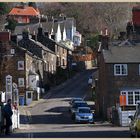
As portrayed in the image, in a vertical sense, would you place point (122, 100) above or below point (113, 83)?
below

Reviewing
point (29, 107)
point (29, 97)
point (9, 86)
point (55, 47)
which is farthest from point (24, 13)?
point (29, 107)

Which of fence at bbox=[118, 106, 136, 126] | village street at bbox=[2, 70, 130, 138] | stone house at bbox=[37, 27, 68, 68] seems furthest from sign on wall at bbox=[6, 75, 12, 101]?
fence at bbox=[118, 106, 136, 126]

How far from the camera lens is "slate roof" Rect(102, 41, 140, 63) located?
6500 centimetres

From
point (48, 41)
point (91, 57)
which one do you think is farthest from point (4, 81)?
point (91, 57)

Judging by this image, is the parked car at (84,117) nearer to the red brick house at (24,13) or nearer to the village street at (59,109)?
the village street at (59,109)

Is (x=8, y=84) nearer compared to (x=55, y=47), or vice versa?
(x=8, y=84)

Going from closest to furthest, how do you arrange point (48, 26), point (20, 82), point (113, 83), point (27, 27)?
1. point (113, 83)
2. point (20, 82)
3. point (27, 27)
4. point (48, 26)

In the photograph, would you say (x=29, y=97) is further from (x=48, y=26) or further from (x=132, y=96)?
(x=48, y=26)

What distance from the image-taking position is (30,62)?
89.1m

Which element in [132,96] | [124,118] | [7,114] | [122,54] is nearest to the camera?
[7,114]

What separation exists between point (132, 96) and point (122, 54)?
470cm

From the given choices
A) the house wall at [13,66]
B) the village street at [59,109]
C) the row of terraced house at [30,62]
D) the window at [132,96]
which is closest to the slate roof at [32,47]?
the row of terraced house at [30,62]

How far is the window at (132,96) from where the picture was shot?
63.3 m

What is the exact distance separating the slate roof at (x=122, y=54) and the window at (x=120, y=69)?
43cm
